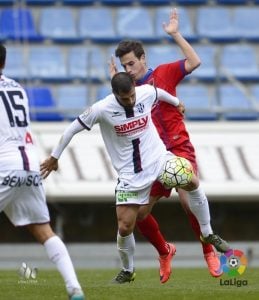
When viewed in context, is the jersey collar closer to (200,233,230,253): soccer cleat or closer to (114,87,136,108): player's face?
(114,87,136,108): player's face

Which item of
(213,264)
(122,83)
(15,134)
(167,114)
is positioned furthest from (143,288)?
(15,134)

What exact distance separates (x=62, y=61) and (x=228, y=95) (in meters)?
3.21

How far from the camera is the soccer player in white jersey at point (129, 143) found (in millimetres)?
10406

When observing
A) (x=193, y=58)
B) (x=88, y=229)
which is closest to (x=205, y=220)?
(x=193, y=58)

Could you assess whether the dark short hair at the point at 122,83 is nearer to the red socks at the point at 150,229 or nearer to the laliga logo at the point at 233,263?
the red socks at the point at 150,229

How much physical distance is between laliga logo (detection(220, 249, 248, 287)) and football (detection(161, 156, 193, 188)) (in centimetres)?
84

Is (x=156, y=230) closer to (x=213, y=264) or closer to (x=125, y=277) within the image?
(x=125, y=277)

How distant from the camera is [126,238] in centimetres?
1104

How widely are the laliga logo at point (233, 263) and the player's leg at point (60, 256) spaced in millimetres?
2635

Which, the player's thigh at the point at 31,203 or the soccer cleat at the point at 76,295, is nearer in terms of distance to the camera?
the soccer cleat at the point at 76,295

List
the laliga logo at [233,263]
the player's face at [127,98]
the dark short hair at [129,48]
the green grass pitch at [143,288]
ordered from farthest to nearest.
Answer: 1. the dark short hair at [129,48]
2. the laliga logo at [233,263]
3. the player's face at [127,98]
4. the green grass pitch at [143,288]

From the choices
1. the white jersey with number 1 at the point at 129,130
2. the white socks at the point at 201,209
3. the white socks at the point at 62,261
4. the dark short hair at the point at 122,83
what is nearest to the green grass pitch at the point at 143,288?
the white socks at the point at 201,209

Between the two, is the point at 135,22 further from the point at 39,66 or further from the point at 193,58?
the point at 193,58

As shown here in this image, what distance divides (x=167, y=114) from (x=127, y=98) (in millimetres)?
1224
